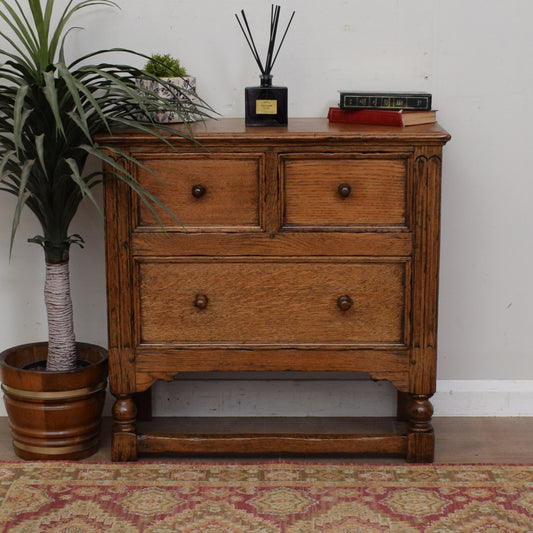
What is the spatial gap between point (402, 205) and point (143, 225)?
2.33 feet

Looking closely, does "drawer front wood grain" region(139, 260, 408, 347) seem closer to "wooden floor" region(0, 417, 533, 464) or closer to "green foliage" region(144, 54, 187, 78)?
"wooden floor" region(0, 417, 533, 464)

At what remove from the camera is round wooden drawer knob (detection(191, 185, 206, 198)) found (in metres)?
2.27

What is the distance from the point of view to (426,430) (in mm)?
2436

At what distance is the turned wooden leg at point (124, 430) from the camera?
7.96 feet

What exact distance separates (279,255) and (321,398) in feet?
2.35

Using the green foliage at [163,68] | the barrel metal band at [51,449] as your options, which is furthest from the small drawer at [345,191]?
the barrel metal band at [51,449]

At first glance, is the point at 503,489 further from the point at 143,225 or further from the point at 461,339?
the point at 143,225

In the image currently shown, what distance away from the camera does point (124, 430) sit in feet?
8.02

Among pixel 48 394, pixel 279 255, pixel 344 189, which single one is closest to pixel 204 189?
pixel 279 255

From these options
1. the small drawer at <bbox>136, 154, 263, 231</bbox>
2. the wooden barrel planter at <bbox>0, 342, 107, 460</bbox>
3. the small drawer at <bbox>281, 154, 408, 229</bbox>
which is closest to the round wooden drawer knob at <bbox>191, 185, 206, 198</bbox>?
the small drawer at <bbox>136, 154, 263, 231</bbox>

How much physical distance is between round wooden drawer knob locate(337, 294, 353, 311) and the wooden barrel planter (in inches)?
28.7

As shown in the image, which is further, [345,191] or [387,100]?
[387,100]

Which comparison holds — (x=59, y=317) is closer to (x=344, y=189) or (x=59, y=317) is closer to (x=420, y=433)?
(x=344, y=189)

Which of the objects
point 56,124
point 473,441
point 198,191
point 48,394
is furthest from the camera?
point 473,441
